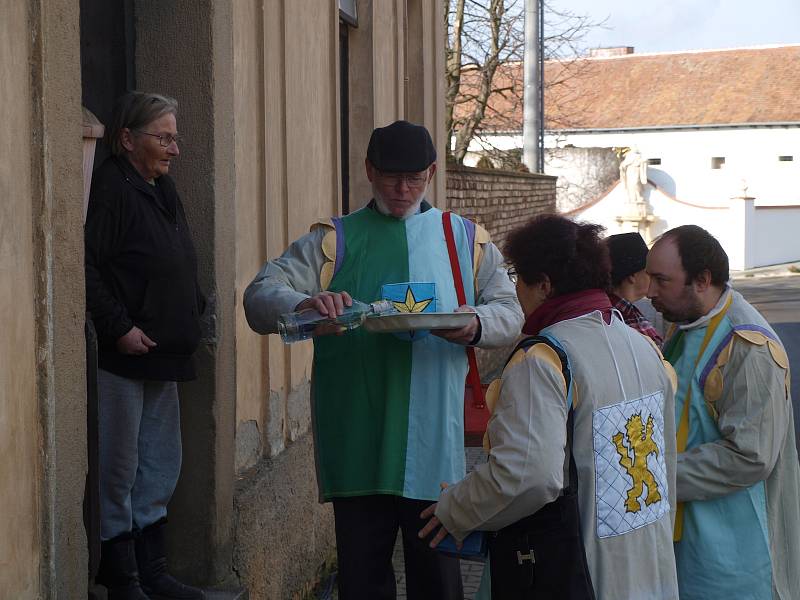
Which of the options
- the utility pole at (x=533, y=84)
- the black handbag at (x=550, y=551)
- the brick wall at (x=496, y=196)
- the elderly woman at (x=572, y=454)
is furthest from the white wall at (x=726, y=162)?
the black handbag at (x=550, y=551)

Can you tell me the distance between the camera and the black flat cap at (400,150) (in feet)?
12.2

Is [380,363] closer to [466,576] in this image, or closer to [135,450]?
[135,450]

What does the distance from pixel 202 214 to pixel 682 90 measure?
52.4m

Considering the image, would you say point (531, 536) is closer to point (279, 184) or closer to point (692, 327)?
point (692, 327)

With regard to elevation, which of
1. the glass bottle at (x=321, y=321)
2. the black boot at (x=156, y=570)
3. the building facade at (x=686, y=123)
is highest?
the building facade at (x=686, y=123)

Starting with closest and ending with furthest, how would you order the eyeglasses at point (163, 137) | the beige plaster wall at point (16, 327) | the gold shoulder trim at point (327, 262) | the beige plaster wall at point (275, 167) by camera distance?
the beige plaster wall at point (16, 327)
the gold shoulder trim at point (327, 262)
the eyeglasses at point (163, 137)
the beige plaster wall at point (275, 167)

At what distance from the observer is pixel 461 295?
3.80 metres

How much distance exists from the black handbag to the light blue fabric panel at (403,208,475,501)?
816 millimetres

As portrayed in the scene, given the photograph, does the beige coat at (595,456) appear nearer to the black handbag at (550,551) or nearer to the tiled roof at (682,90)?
the black handbag at (550,551)

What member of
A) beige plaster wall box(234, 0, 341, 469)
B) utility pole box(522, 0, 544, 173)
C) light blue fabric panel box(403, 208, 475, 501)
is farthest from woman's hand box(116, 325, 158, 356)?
utility pole box(522, 0, 544, 173)

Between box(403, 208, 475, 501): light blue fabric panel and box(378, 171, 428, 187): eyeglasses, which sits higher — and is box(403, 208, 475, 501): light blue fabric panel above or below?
below

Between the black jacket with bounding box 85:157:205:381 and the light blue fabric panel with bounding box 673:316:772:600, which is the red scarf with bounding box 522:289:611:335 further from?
the black jacket with bounding box 85:157:205:381

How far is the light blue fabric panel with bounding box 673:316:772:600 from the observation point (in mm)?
3371

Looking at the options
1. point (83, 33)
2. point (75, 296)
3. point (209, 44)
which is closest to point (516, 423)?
point (75, 296)
